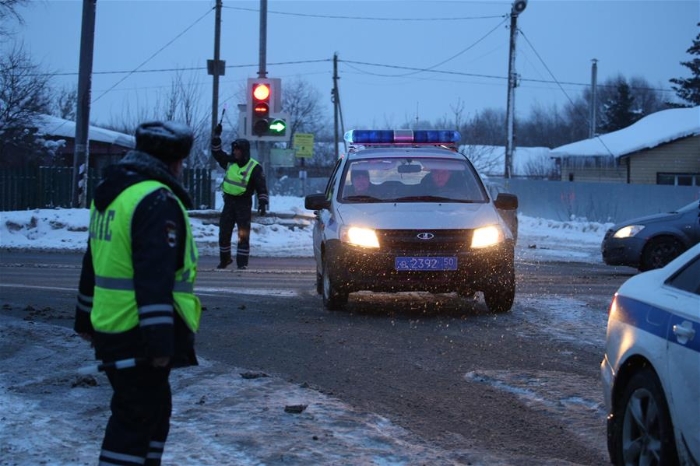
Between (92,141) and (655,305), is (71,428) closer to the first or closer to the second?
(655,305)

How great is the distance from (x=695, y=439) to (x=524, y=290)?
912 centimetres

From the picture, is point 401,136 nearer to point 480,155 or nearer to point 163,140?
point 163,140

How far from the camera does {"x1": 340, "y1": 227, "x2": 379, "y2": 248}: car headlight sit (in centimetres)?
1012

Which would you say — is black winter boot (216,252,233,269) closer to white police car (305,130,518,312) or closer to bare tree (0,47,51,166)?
white police car (305,130,518,312)

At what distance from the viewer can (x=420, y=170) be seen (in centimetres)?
1138

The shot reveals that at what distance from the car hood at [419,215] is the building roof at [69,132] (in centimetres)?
3239

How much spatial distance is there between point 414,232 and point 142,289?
634 cm

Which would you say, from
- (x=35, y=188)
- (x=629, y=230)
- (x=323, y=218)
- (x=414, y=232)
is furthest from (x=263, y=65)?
(x=414, y=232)

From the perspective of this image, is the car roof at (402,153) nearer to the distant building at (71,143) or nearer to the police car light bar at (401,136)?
the police car light bar at (401,136)

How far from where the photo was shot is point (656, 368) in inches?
173

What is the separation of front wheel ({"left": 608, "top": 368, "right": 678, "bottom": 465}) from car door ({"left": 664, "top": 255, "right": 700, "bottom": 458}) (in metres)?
0.13

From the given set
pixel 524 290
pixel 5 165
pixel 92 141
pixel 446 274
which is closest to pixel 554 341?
pixel 446 274

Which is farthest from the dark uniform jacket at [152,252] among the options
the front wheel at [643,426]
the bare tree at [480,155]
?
the bare tree at [480,155]

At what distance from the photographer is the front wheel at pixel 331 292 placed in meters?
10.4
